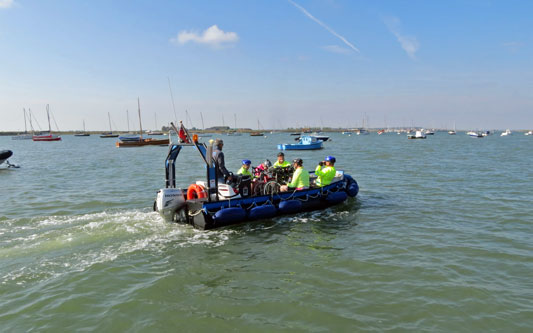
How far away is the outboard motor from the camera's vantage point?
33.6 feet

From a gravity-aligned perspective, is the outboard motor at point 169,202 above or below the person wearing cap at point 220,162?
below

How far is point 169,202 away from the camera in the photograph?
10297mm

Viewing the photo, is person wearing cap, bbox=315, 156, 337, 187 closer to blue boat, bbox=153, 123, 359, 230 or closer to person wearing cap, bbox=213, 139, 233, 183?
blue boat, bbox=153, 123, 359, 230

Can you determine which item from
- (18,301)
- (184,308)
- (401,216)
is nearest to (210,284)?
(184,308)

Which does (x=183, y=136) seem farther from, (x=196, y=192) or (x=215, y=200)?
(x=215, y=200)

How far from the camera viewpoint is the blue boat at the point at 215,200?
10094mm

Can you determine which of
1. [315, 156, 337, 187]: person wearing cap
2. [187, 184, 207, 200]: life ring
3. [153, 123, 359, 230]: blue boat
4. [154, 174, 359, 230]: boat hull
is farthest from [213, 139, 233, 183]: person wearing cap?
[315, 156, 337, 187]: person wearing cap

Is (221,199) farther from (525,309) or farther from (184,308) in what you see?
(525,309)

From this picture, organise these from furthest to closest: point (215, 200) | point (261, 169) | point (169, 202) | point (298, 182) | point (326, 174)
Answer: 1. point (261, 169)
2. point (326, 174)
3. point (298, 182)
4. point (215, 200)
5. point (169, 202)

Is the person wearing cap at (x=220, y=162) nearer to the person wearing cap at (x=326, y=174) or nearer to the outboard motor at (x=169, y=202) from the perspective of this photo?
the outboard motor at (x=169, y=202)

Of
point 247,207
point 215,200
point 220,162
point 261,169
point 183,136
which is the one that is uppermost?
point 183,136

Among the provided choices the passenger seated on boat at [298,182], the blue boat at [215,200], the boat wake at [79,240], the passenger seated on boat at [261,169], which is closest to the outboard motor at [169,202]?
the blue boat at [215,200]

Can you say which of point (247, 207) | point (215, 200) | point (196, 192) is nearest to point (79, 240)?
point (196, 192)

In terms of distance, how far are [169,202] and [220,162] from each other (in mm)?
1979
